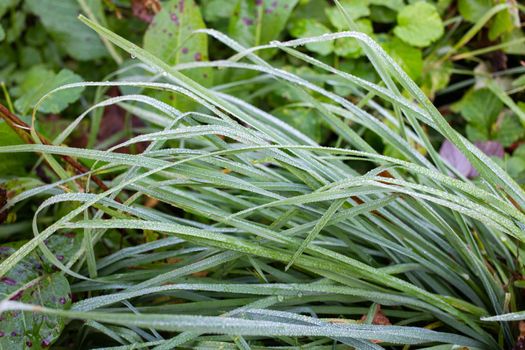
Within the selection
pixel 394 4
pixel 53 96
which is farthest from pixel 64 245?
pixel 394 4

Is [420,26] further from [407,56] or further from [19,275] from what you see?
[19,275]

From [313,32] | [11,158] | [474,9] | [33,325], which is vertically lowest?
[33,325]

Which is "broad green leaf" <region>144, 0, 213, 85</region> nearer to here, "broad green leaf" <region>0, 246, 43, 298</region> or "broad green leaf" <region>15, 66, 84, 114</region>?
"broad green leaf" <region>15, 66, 84, 114</region>

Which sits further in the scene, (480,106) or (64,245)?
(480,106)

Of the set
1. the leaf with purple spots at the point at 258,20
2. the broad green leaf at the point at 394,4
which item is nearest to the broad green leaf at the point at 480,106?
the broad green leaf at the point at 394,4

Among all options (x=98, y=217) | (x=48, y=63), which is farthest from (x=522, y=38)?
(x=48, y=63)

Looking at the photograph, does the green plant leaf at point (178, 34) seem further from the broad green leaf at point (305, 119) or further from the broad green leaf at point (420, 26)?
the broad green leaf at point (420, 26)

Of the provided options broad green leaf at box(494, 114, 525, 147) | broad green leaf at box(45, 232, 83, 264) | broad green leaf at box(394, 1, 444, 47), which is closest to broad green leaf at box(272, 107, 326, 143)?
broad green leaf at box(394, 1, 444, 47)
